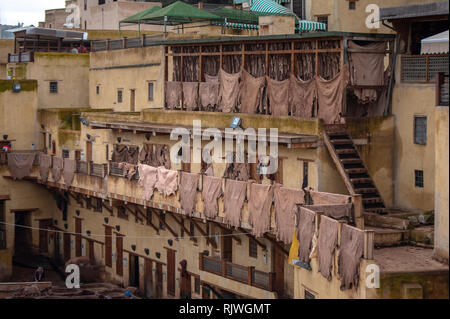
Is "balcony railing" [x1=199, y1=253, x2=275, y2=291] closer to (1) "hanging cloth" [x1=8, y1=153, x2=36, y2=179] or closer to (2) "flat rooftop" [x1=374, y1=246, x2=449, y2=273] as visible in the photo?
(2) "flat rooftop" [x1=374, y1=246, x2=449, y2=273]

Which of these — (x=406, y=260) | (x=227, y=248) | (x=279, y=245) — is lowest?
(x=227, y=248)

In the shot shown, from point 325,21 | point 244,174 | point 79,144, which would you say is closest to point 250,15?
point 325,21

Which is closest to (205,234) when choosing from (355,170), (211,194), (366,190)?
(211,194)

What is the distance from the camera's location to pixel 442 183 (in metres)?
26.0

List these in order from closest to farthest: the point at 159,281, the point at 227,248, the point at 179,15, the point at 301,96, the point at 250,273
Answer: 1. the point at 301,96
2. the point at 250,273
3. the point at 227,248
4. the point at 159,281
5. the point at 179,15

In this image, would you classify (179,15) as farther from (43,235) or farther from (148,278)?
(43,235)

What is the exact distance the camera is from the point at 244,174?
38.0 meters

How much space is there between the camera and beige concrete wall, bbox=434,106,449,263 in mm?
25797

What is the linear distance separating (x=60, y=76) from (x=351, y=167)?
28.5 metres

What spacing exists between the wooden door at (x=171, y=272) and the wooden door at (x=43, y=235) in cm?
1381

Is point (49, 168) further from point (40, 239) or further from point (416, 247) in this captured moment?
point (416, 247)

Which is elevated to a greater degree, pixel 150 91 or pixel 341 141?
pixel 150 91

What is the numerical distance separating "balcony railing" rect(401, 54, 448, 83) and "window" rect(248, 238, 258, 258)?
359 inches

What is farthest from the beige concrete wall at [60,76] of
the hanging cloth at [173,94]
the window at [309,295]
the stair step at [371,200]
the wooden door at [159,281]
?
the window at [309,295]
